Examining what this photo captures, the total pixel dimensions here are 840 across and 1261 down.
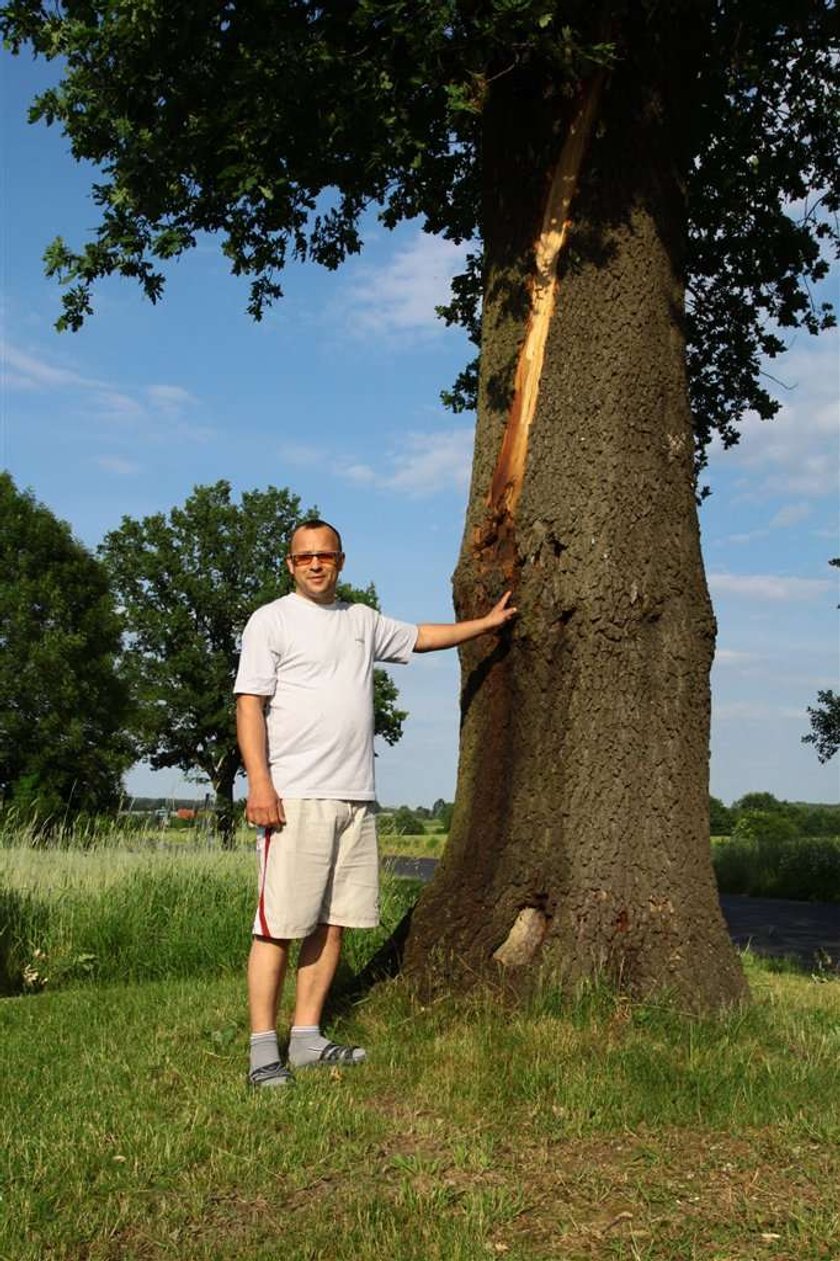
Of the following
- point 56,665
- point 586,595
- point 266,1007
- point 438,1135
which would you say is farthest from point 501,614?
point 56,665

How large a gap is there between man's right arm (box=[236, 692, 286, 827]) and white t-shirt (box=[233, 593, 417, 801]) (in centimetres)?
5

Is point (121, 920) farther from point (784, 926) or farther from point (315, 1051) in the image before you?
point (784, 926)

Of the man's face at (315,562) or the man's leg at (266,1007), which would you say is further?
the man's face at (315,562)

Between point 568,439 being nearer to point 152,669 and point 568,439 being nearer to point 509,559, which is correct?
point 509,559

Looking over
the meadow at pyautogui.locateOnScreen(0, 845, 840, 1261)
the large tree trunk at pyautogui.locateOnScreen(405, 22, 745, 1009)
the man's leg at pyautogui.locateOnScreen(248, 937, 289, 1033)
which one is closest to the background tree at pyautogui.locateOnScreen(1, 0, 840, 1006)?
the large tree trunk at pyautogui.locateOnScreen(405, 22, 745, 1009)

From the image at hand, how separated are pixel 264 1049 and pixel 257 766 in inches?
48.3

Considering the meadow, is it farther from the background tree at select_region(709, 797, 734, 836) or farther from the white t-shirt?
the background tree at select_region(709, 797, 734, 836)

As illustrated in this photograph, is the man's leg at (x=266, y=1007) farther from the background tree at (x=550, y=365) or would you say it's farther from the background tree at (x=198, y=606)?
the background tree at (x=198, y=606)

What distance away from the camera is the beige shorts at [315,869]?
5105mm

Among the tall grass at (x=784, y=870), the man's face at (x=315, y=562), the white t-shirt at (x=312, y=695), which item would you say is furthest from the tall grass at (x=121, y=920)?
the tall grass at (x=784, y=870)

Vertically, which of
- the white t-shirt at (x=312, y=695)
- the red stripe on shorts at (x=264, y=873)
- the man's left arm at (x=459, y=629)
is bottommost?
the red stripe on shorts at (x=264, y=873)

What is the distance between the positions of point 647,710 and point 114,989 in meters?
4.41

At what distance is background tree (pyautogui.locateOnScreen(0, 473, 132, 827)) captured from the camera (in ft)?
109

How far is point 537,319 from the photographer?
6438 millimetres
